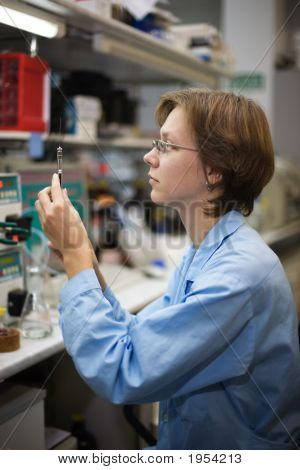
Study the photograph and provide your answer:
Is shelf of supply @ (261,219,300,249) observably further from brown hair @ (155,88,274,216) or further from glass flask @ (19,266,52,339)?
brown hair @ (155,88,274,216)

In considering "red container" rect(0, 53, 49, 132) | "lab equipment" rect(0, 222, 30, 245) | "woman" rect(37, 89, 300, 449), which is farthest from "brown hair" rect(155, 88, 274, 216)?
"red container" rect(0, 53, 49, 132)

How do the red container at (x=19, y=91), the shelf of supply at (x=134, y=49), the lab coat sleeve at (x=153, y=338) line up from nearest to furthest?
the lab coat sleeve at (x=153, y=338) < the shelf of supply at (x=134, y=49) < the red container at (x=19, y=91)

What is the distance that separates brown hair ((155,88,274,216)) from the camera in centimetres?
109

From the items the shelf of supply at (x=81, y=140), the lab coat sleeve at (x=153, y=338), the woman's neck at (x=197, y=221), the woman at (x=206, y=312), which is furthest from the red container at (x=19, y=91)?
the lab coat sleeve at (x=153, y=338)

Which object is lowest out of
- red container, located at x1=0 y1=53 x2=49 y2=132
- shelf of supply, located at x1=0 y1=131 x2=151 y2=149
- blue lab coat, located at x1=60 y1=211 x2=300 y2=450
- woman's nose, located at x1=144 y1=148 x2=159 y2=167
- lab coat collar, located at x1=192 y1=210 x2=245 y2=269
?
blue lab coat, located at x1=60 y1=211 x2=300 y2=450

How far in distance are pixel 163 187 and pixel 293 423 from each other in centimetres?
62

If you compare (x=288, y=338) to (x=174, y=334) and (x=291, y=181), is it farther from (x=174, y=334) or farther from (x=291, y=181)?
(x=291, y=181)

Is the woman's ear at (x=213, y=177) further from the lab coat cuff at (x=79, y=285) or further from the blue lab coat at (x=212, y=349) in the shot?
the lab coat cuff at (x=79, y=285)

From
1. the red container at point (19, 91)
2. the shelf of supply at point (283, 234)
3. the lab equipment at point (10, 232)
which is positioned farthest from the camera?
the shelf of supply at point (283, 234)

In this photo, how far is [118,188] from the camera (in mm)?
3125

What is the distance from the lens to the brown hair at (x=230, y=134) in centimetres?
109

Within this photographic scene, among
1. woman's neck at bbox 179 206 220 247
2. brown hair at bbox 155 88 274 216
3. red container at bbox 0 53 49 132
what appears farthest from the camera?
red container at bbox 0 53 49 132

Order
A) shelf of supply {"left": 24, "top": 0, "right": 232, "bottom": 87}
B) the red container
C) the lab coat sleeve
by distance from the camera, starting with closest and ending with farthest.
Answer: the lab coat sleeve, shelf of supply {"left": 24, "top": 0, "right": 232, "bottom": 87}, the red container
